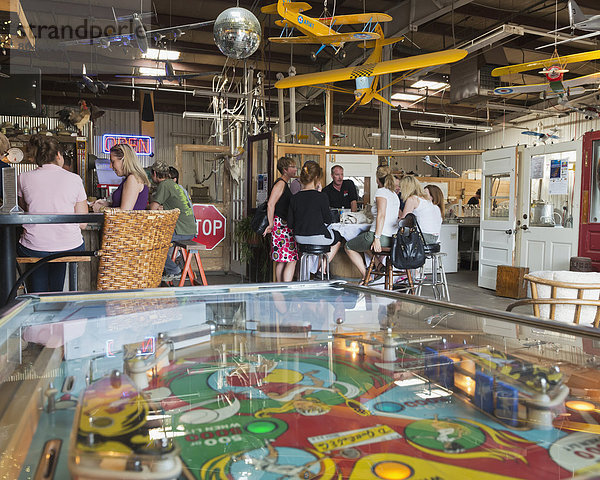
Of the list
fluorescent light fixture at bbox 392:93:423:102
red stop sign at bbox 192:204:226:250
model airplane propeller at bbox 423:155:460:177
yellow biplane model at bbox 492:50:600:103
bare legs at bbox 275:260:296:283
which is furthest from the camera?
fluorescent light fixture at bbox 392:93:423:102

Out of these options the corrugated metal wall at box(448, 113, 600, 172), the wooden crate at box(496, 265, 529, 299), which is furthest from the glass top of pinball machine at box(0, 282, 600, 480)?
the corrugated metal wall at box(448, 113, 600, 172)

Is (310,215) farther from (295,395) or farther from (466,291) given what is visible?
(295,395)

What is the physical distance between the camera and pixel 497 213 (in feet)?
25.1

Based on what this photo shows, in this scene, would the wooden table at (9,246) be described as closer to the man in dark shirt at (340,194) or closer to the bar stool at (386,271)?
the bar stool at (386,271)

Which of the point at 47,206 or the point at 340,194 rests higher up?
the point at 340,194

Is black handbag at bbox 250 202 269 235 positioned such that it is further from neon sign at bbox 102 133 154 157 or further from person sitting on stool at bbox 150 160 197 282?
neon sign at bbox 102 133 154 157

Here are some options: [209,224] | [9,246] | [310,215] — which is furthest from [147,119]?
[9,246]

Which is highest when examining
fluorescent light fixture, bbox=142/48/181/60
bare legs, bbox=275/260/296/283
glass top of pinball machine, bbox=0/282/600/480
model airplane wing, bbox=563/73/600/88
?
fluorescent light fixture, bbox=142/48/181/60

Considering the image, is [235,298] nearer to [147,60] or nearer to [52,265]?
[52,265]

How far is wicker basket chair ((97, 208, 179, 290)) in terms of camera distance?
8.31 feet

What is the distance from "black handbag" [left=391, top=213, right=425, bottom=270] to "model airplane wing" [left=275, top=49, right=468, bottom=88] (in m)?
2.01

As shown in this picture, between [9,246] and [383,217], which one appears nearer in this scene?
[9,246]

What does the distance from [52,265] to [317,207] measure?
8.90 feet

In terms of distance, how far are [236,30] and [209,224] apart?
15.7 ft
